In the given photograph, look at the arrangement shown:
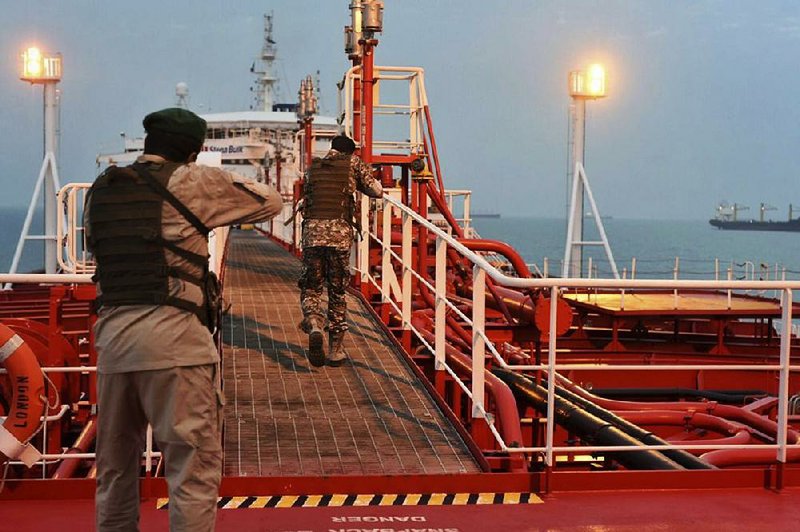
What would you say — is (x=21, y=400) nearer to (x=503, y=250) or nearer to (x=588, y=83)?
(x=503, y=250)

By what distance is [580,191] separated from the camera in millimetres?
26344

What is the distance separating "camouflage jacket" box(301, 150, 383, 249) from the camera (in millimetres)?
7617

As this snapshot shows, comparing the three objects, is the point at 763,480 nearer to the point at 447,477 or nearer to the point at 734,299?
the point at 447,477

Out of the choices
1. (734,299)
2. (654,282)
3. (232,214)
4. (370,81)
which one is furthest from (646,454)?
(734,299)

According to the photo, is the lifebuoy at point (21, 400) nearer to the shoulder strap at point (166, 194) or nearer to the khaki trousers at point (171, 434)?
the khaki trousers at point (171, 434)

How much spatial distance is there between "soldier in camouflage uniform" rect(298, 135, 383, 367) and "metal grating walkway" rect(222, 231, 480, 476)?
0.30 m

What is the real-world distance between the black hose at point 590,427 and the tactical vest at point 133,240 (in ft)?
11.7

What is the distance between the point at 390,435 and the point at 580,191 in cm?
2107

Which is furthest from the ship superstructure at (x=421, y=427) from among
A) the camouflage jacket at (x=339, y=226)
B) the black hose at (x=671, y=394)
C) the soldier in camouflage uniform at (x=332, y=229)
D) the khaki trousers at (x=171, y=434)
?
the black hose at (x=671, y=394)

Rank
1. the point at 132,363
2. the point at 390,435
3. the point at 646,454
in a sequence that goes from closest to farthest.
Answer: the point at 132,363, the point at 390,435, the point at 646,454

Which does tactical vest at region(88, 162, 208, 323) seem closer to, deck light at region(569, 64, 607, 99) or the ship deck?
the ship deck

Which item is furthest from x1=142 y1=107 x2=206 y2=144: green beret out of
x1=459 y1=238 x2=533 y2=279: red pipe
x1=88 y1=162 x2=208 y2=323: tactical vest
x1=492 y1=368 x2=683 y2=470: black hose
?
x1=459 y1=238 x2=533 y2=279: red pipe

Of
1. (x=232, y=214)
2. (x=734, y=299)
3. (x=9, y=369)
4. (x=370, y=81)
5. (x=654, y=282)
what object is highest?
(x=370, y=81)

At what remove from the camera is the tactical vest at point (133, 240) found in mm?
3574
